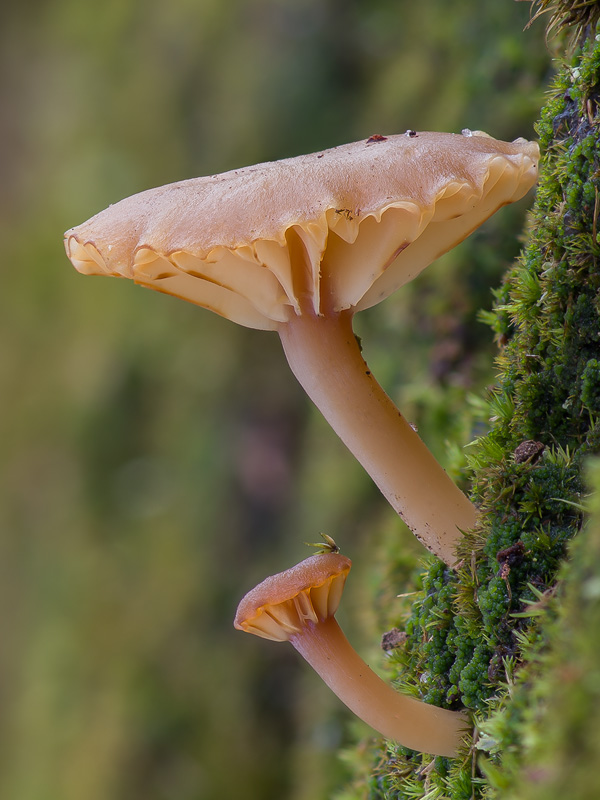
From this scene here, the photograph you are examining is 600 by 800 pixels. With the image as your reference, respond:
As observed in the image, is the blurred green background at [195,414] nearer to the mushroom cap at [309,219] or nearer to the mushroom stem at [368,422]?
the mushroom stem at [368,422]

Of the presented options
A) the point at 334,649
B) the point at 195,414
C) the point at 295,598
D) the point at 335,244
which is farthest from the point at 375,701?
the point at 195,414

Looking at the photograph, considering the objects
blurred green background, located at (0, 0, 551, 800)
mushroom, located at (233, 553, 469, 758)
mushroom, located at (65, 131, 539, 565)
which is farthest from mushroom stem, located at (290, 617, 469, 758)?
blurred green background, located at (0, 0, 551, 800)

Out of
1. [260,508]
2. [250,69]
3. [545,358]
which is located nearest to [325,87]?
[250,69]

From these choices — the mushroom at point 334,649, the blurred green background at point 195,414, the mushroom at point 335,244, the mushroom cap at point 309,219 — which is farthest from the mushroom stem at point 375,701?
the blurred green background at point 195,414

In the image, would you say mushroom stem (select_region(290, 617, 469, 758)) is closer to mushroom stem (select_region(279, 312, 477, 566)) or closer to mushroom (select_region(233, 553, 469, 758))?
mushroom (select_region(233, 553, 469, 758))

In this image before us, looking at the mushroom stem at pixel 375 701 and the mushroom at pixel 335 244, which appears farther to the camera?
the mushroom stem at pixel 375 701

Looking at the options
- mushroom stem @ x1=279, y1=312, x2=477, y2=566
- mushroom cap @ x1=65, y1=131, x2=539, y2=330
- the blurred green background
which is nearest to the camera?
mushroom cap @ x1=65, y1=131, x2=539, y2=330

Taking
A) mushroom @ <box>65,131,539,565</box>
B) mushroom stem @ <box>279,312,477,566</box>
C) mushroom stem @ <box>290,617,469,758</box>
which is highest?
mushroom @ <box>65,131,539,565</box>
